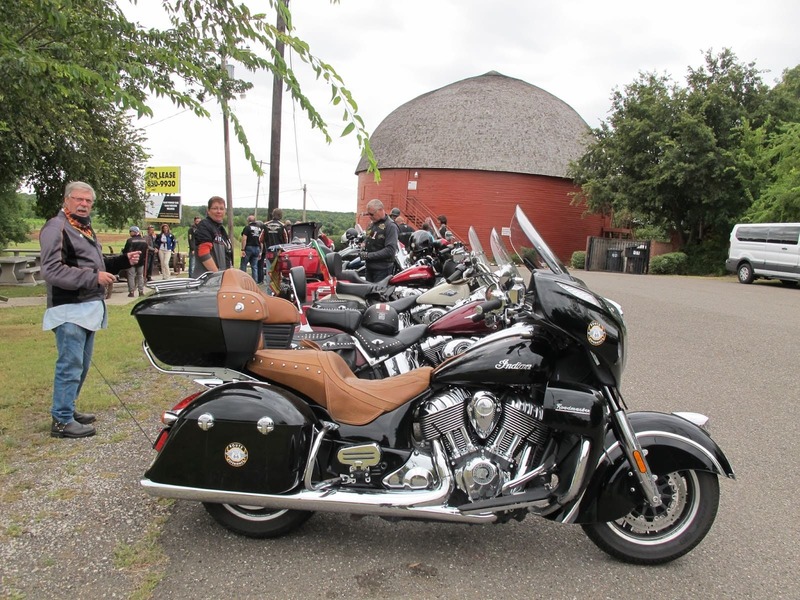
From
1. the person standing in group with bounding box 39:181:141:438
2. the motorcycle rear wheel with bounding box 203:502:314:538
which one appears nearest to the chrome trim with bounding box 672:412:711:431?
the motorcycle rear wheel with bounding box 203:502:314:538

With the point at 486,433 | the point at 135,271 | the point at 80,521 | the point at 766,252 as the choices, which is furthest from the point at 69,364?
the point at 766,252

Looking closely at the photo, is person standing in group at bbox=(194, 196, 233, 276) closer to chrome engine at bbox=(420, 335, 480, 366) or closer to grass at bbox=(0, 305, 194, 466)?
grass at bbox=(0, 305, 194, 466)

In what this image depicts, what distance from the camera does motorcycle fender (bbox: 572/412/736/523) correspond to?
2.95 m

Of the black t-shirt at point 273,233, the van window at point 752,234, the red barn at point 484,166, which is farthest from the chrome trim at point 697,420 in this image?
the red barn at point 484,166

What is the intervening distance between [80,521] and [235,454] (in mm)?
1116

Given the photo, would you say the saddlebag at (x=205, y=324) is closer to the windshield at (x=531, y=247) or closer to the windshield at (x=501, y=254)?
the windshield at (x=531, y=247)

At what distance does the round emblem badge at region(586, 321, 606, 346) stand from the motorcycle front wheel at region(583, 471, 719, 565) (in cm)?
77

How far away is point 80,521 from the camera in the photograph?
11.1 ft

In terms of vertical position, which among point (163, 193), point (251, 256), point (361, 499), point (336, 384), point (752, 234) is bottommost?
point (361, 499)

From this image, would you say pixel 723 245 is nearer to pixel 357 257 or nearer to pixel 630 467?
pixel 357 257

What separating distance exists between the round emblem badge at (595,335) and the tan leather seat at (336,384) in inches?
30.9

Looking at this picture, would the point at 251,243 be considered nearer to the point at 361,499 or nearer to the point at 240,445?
the point at 240,445

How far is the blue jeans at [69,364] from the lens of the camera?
14.1 ft

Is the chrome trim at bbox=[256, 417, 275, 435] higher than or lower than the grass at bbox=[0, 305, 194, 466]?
higher
